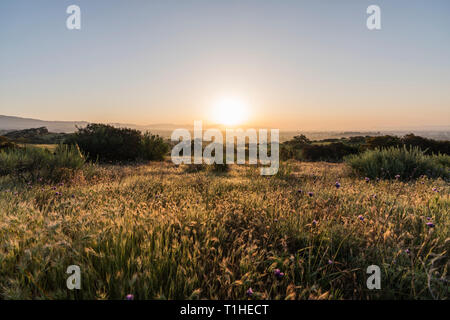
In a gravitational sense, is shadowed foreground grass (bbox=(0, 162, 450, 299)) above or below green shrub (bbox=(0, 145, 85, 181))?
below

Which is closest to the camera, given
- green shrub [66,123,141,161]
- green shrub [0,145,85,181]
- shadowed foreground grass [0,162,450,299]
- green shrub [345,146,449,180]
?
shadowed foreground grass [0,162,450,299]

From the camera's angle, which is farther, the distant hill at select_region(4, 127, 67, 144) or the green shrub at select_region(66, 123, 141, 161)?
the distant hill at select_region(4, 127, 67, 144)

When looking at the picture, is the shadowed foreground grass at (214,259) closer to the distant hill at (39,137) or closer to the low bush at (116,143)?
the low bush at (116,143)

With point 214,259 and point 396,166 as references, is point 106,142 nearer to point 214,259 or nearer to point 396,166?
point 214,259

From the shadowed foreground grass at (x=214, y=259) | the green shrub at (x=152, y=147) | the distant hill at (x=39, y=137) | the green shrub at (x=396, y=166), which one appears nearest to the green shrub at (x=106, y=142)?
the green shrub at (x=152, y=147)

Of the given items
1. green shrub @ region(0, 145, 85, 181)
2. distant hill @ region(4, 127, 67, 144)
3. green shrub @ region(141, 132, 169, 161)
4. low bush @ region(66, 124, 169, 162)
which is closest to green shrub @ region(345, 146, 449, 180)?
green shrub @ region(0, 145, 85, 181)

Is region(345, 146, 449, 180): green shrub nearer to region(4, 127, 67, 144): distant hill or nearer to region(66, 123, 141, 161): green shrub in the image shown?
region(66, 123, 141, 161): green shrub

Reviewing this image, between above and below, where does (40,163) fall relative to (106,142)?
below

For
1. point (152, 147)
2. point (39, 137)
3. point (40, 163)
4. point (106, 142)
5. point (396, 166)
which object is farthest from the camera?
point (39, 137)

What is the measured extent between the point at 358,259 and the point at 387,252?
1.04 ft

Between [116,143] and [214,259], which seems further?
[116,143]

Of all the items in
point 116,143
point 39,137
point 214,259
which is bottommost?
point 214,259

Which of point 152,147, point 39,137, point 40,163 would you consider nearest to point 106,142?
point 152,147
